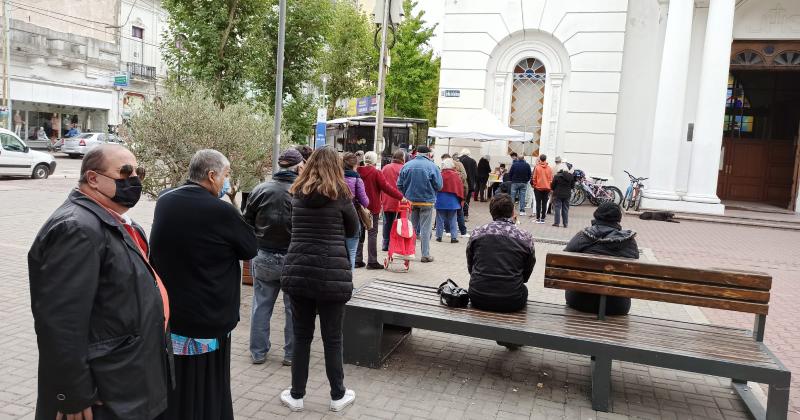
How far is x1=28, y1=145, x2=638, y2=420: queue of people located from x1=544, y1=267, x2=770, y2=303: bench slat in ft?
1.07

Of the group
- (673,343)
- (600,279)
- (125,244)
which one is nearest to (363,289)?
(600,279)

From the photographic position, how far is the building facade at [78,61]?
34688 mm

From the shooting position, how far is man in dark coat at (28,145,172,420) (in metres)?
2.36

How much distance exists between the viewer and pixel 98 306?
251 centimetres

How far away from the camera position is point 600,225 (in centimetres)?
548

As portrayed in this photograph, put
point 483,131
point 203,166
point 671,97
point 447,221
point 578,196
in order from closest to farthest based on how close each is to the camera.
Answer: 1. point 203,166
2. point 447,221
3. point 483,131
4. point 671,97
5. point 578,196

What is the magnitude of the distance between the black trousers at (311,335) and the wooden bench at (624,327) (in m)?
0.88

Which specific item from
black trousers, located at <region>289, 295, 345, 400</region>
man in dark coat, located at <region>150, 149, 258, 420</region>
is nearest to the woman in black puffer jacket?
black trousers, located at <region>289, 295, 345, 400</region>

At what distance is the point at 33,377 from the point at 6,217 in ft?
30.4

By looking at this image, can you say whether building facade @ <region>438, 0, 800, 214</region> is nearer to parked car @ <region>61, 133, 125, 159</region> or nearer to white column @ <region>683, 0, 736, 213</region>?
white column @ <region>683, 0, 736, 213</region>

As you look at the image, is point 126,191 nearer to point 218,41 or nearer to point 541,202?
point 541,202

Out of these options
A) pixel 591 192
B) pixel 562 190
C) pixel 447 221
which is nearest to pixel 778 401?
pixel 447 221

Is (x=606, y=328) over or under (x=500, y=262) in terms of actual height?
under

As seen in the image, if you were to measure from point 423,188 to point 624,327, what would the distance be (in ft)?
18.6
